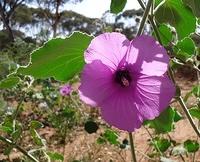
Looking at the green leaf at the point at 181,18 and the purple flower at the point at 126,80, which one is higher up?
the green leaf at the point at 181,18

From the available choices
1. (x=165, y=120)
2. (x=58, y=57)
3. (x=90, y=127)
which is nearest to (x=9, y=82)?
(x=58, y=57)

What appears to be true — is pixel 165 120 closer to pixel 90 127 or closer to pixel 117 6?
pixel 117 6

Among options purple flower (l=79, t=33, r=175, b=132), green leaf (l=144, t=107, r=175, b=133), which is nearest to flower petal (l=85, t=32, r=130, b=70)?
purple flower (l=79, t=33, r=175, b=132)

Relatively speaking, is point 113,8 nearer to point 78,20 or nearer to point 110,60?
point 110,60

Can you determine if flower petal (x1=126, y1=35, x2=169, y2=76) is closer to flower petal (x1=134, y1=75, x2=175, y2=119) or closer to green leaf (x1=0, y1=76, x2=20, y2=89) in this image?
flower petal (x1=134, y1=75, x2=175, y2=119)

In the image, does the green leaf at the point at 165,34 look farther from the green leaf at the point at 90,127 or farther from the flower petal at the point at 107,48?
the green leaf at the point at 90,127

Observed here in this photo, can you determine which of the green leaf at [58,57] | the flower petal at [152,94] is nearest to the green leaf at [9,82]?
the green leaf at [58,57]

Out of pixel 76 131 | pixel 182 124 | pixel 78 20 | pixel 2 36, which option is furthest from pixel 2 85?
pixel 78 20
